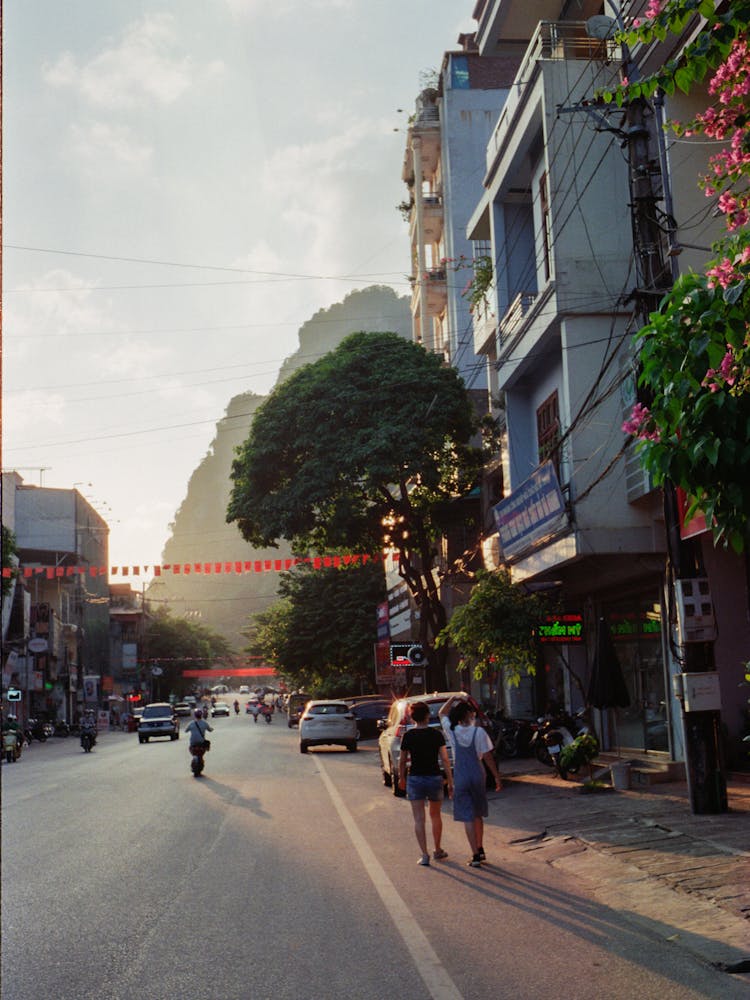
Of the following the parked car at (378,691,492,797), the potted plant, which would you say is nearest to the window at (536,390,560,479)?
the parked car at (378,691,492,797)

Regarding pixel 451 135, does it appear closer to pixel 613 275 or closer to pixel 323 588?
pixel 323 588

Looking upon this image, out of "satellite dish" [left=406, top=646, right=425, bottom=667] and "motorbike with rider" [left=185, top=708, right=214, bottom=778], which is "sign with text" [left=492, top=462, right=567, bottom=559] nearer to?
"motorbike with rider" [left=185, top=708, right=214, bottom=778]

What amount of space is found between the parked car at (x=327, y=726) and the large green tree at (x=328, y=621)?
22.2 m

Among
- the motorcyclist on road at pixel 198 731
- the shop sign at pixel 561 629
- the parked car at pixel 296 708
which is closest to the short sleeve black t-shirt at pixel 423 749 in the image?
the shop sign at pixel 561 629

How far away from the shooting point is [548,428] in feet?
84.8

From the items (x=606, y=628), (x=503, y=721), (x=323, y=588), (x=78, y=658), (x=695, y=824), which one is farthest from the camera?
(x=78, y=658)

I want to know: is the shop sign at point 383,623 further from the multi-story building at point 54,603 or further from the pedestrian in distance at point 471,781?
the pedestrian in distance at point 471,781

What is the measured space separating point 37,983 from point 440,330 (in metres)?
49.8

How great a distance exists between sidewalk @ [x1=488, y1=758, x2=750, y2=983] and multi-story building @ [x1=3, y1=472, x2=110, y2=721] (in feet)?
162

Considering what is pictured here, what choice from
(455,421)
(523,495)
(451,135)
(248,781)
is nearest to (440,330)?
(451,135)

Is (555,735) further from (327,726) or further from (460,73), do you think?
(460,73)

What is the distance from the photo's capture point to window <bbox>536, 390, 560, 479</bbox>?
23906 millimetres

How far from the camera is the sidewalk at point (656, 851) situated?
27.2 feet

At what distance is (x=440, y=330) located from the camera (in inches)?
2164
